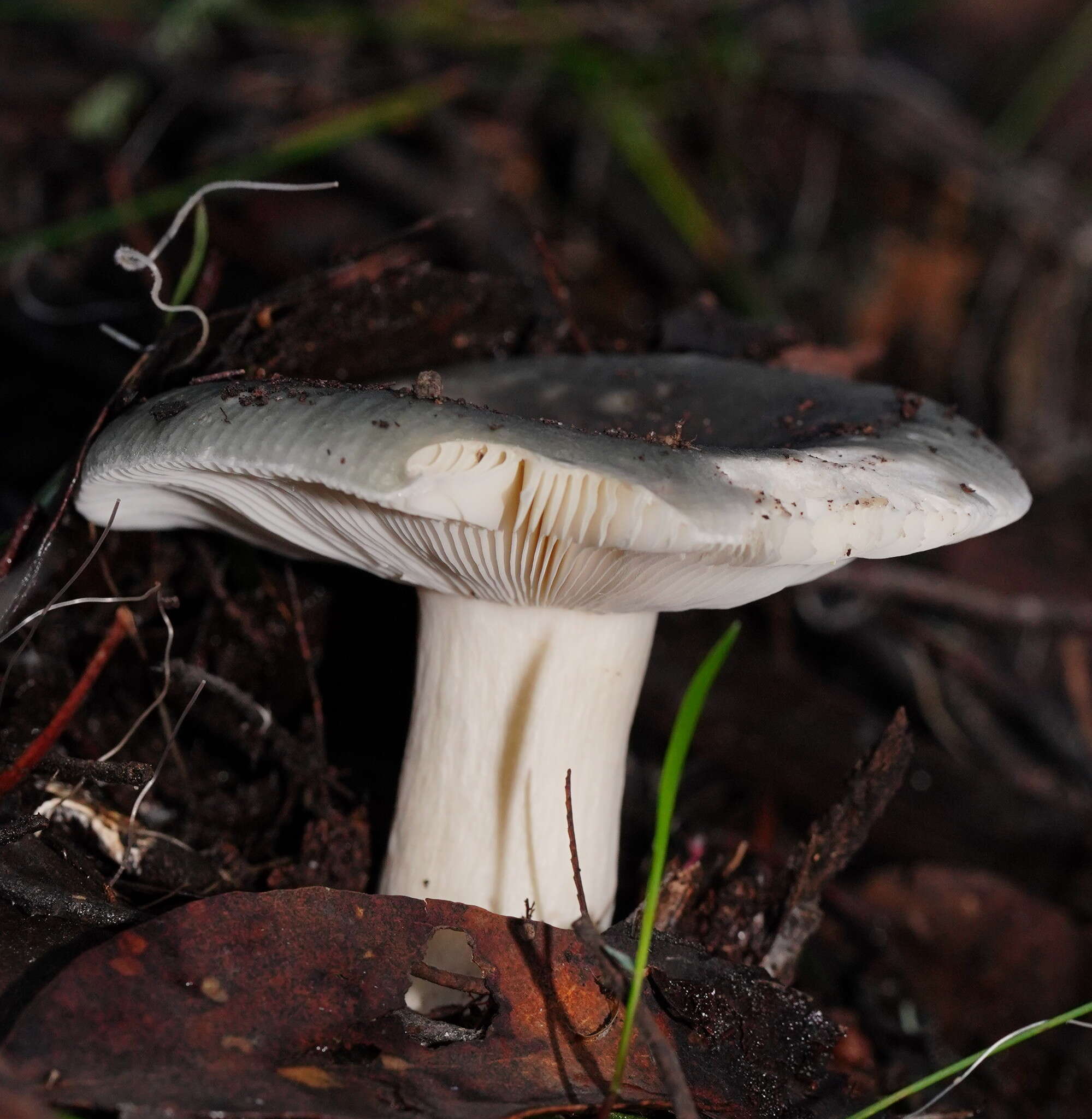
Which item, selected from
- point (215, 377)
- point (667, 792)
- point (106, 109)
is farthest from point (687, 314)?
point (106, 109)

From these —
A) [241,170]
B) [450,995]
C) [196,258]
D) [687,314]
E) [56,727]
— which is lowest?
[450,995]

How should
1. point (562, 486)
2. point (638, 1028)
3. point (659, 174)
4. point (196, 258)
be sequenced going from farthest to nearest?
point (659, 174) < point (196, 258) < point (638, 1028) < point (562, 486)

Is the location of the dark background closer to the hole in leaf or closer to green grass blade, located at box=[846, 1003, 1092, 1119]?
the hole in leaf

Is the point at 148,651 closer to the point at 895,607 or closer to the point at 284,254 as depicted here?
the point at 284,254

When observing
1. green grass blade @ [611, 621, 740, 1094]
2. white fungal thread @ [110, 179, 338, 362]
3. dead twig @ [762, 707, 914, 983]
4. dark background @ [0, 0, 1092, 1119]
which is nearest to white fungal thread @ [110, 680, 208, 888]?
dark background @ [0, 0, 1092, 1119]

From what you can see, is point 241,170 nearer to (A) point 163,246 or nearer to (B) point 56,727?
(A) point 163,246

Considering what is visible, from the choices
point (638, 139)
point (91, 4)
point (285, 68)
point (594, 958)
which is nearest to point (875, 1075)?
point (594, 958)

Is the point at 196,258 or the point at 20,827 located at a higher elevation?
the point at 196,258
